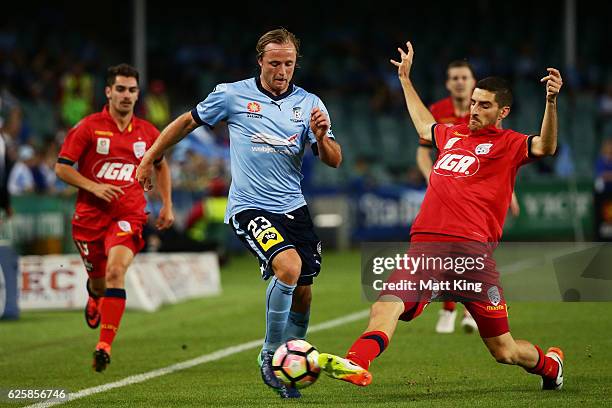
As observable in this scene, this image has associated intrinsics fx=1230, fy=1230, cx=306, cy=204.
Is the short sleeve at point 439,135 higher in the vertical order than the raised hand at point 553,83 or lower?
lower

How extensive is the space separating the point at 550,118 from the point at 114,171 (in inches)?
168

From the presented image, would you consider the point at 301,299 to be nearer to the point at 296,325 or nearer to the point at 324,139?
the point at 296,325

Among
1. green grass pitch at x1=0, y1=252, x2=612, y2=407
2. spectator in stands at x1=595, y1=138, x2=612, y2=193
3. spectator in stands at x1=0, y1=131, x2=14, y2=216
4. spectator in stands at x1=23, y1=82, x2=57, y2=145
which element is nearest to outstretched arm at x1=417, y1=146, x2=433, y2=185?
green grass pitch at x1=0, y1=252, x2=612, y2=407

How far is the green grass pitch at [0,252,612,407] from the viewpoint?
310 inches

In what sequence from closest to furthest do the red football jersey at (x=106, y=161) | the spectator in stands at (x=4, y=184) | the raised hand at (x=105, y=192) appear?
the raised hand at (x=105, y=192) < the red football jersey at (x=106, y=161) < the spectator in stands at (x=4, y=184)

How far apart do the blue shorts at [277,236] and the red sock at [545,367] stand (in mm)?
1568

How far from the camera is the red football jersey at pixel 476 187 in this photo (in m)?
7.71

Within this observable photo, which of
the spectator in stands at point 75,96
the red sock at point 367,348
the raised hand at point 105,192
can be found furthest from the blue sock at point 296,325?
the spectator in stands at point 75,96

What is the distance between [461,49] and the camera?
32.9m

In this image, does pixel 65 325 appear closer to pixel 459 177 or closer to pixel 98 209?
pixel 98 209

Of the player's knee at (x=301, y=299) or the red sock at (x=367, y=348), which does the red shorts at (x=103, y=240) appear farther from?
the red sock at (x=367, y=348)

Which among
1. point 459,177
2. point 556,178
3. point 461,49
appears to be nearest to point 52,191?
point 556,178

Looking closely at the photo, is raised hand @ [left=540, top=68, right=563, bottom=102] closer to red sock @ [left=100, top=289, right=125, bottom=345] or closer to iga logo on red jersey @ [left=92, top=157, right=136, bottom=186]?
red sock @ [left=100, top=289, right=125, bottom=345]

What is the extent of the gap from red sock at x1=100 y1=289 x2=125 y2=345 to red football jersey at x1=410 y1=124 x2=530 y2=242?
2.82 metres
